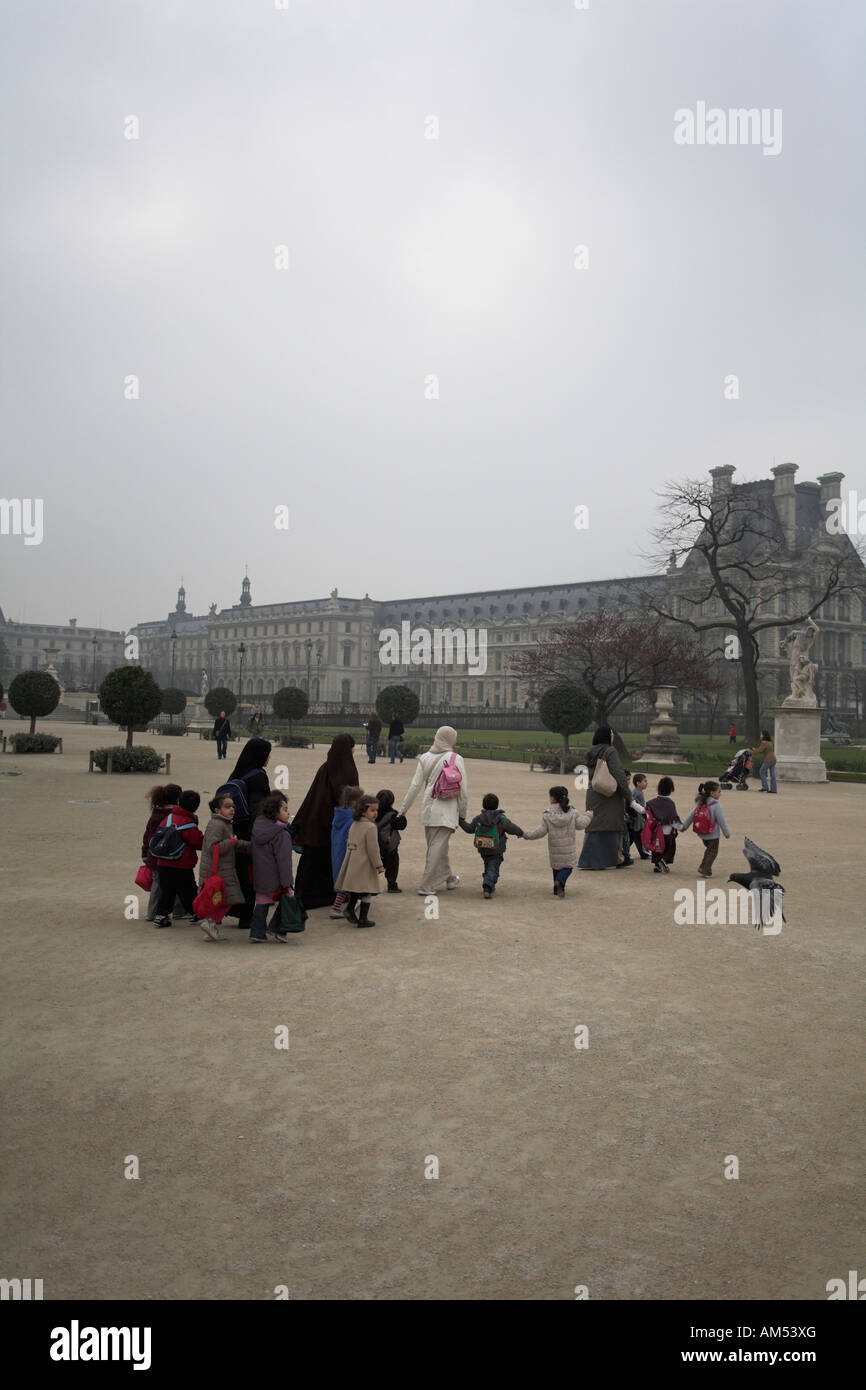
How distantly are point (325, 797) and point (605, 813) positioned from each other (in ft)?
13.2

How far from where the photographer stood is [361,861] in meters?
8.91

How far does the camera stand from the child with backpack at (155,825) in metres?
8.95

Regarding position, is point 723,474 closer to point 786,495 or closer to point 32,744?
point 786,495

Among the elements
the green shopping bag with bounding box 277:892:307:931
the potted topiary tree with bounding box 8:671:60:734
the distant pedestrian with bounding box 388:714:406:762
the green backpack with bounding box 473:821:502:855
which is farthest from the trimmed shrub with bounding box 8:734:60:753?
the green shopping bag with bounding box 277:892:307:931

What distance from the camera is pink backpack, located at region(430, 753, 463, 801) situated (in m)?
10.2

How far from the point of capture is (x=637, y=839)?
43.0 ft

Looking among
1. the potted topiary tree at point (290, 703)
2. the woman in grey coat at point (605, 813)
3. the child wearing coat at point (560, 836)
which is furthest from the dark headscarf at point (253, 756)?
the potted topiary tree at point (290, 703)

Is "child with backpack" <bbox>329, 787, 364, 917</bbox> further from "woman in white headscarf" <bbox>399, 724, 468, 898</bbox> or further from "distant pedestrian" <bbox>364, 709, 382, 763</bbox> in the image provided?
"distant pedestrian" <bbox>364, 709, 382, 763</bbox>

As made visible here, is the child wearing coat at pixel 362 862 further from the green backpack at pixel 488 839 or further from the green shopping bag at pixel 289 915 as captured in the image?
the green backpack at pixel 488 839

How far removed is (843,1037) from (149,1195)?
4116 millimetres

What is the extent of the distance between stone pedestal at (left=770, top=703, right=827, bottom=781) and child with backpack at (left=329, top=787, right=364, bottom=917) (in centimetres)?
2261

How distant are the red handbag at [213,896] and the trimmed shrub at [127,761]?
690 inches

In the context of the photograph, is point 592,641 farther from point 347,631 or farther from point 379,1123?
point 347,631
